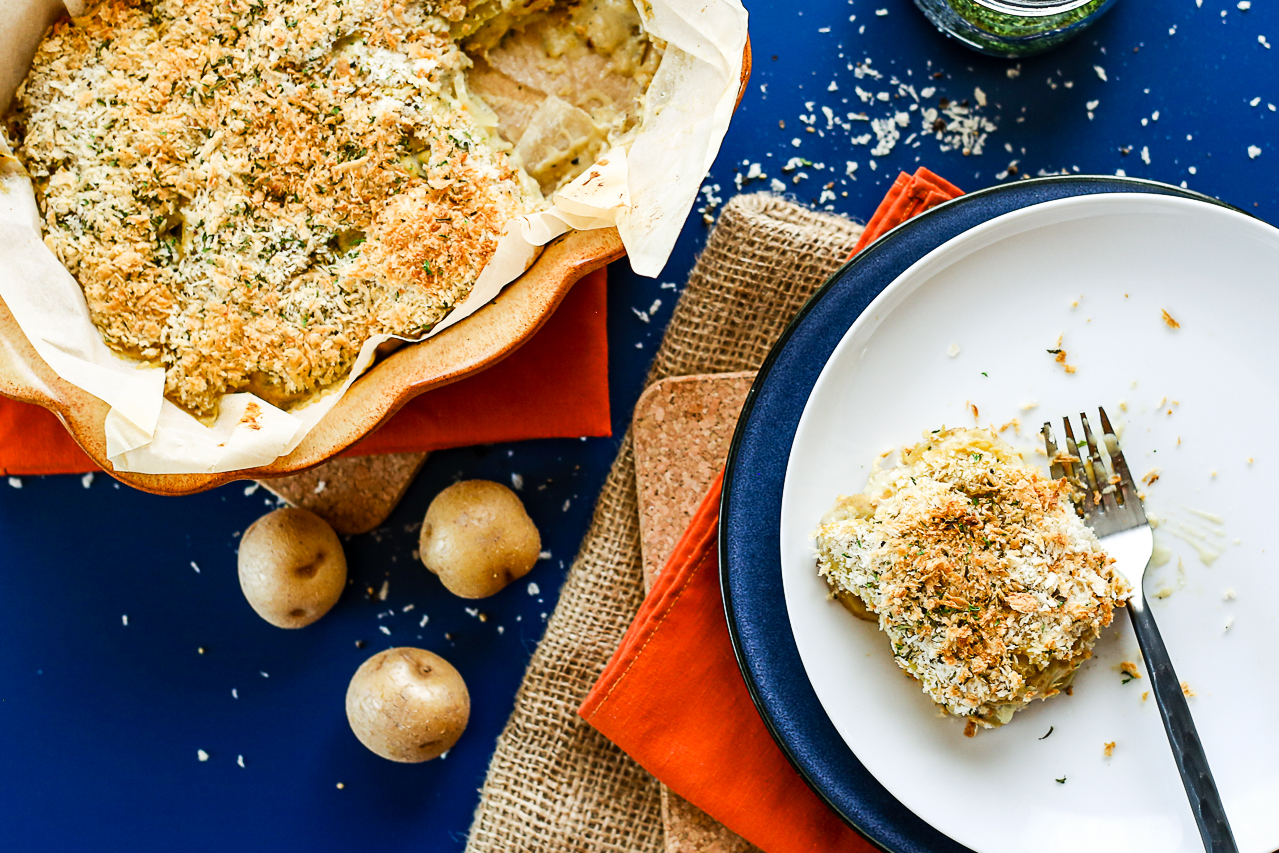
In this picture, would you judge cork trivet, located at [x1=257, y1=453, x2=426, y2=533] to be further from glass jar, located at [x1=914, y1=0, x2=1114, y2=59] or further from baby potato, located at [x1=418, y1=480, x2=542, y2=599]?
glass jar, located at [x1=914, y1=0, x2=1114, y2=59]

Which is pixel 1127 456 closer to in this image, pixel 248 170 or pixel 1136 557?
pixel 1136 557

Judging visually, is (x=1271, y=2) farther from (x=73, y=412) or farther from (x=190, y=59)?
(x=73, y=412)

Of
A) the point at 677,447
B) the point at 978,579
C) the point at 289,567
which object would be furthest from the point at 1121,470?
the point at 289,567

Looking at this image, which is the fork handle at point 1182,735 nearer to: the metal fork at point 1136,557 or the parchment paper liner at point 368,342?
the metal fork at point 1136,557

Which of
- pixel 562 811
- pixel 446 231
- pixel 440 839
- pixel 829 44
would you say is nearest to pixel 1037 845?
pixel 562 811

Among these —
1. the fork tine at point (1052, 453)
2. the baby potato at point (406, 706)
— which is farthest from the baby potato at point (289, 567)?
the fork tine at point (1052, 453)

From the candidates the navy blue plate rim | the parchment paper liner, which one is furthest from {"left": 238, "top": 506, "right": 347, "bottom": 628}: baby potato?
the navy blue plate rim
